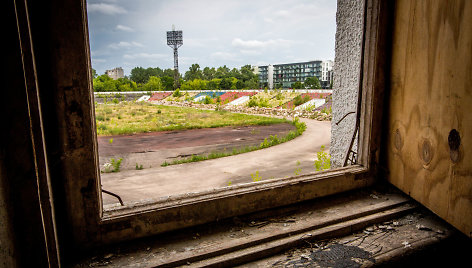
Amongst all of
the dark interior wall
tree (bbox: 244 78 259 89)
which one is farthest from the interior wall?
tree (bbox: 244 78 259 89)

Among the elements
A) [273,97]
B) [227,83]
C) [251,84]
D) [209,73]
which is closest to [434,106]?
[273,97]

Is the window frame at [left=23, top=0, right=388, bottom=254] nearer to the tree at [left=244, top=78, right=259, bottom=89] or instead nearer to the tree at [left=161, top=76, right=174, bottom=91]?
the tree at [left=244, top=78, right=259, bottom=89]

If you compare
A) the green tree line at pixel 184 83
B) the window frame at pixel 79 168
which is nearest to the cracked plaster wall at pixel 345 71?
the window frame at pixel 79 168

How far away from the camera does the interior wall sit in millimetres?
714

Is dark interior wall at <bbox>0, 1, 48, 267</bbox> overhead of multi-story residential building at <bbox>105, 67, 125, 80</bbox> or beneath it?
beneath

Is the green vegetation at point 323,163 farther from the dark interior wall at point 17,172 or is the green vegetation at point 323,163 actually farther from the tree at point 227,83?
the tree at point 227,83

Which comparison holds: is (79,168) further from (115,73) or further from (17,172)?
(115,73)

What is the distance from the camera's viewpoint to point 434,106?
2.69 ft

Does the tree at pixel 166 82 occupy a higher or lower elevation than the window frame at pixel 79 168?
higher

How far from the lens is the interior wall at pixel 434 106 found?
28.1 inches

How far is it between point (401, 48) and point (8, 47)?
116cm

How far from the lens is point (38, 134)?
1.94 ft

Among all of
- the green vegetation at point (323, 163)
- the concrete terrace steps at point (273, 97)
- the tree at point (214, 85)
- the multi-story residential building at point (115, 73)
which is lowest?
the green vegetation at point (323, 163)

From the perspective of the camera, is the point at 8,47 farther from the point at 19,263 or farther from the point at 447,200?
the point at 447,200
